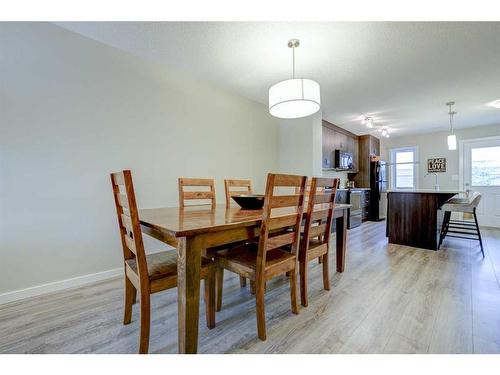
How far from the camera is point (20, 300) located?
1.84 meters

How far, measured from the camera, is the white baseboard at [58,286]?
183 cm

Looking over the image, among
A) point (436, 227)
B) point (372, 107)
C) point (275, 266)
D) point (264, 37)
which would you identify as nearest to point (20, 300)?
point (275, 266)

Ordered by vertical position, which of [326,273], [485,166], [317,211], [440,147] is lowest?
[326,273]

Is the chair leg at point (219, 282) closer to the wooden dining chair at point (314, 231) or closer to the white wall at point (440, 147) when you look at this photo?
the wooden dining chair at point (314, 231)

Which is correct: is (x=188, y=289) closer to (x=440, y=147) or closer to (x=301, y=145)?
(x=301, y=145)

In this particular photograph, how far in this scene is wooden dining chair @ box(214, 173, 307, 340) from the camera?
132 centimetres

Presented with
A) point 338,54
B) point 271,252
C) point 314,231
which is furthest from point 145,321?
point 338,54

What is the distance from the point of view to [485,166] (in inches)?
200

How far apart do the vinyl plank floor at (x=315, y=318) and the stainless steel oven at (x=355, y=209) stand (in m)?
2.30

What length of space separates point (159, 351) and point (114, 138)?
6.52 ft

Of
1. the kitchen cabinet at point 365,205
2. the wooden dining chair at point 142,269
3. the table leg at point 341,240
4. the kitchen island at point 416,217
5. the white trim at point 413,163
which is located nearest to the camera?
the wooden dining chair at point 142,269

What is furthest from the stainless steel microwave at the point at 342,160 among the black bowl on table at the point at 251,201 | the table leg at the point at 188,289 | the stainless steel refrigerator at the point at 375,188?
the table leg at the point at 188,289

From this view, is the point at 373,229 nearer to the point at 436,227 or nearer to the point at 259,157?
the point at 436,227

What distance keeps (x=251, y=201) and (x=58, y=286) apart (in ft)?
6.14
